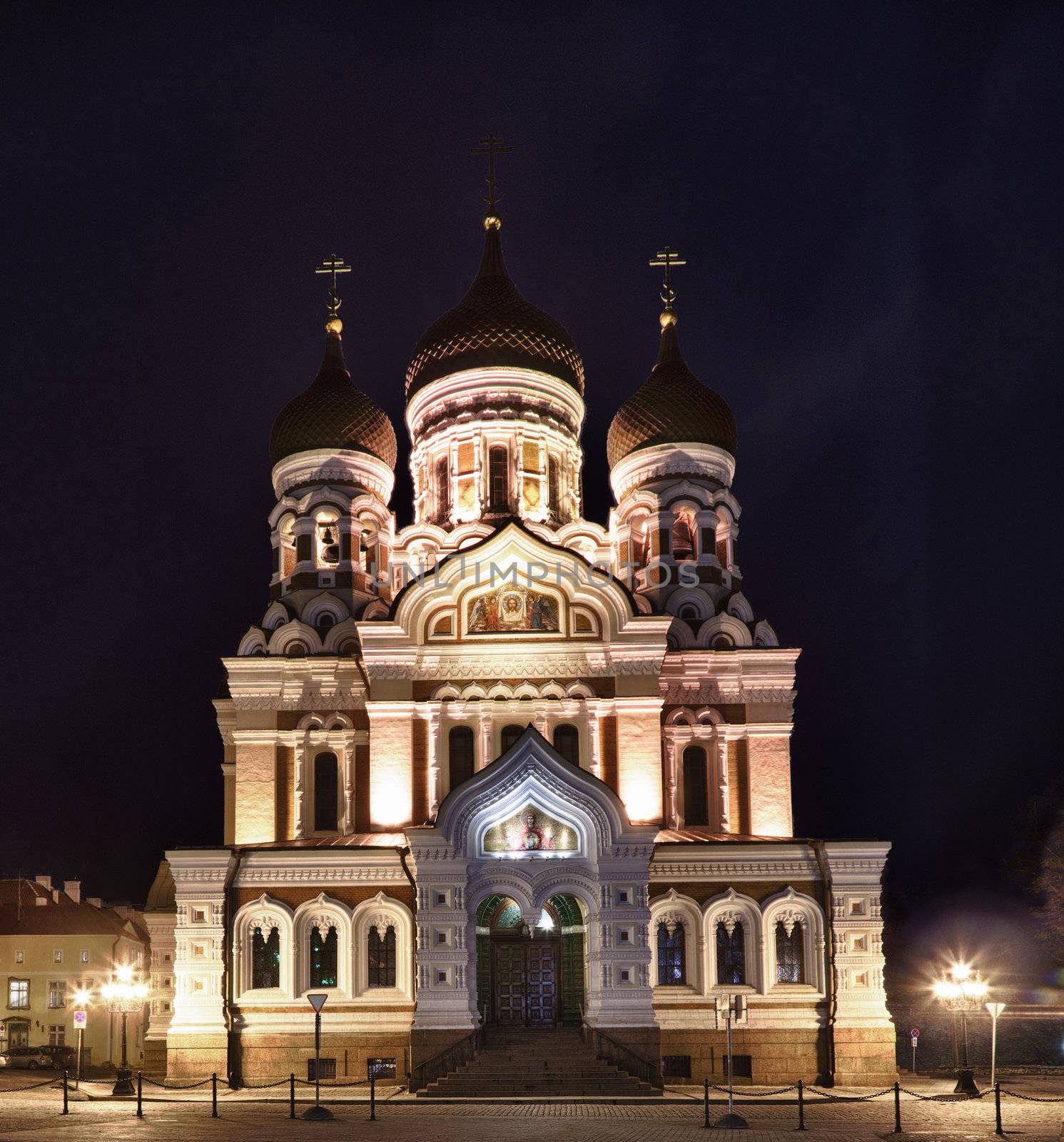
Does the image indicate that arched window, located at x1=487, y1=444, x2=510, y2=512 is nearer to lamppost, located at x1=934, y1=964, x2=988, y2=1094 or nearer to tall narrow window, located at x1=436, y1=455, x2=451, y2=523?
tall narrow window, located at x1=436, y1=455, x2=451, y2=523

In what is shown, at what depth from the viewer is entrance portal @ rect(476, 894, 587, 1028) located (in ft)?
84.8

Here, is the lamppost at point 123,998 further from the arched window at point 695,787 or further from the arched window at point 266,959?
the arched window at point 695,787

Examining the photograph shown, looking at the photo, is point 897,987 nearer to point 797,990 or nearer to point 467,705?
point 797,990

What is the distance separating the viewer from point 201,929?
25516mm

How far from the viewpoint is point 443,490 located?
33.2m

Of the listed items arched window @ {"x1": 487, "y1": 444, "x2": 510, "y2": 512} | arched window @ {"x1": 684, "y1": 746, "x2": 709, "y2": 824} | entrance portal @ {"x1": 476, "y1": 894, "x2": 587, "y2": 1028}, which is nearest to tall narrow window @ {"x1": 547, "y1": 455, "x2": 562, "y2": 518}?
arched window @ {"x1": 487, "y1": 444, "x2": 510, "y2": 512}

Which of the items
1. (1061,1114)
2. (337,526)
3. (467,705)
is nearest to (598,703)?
(467,705)

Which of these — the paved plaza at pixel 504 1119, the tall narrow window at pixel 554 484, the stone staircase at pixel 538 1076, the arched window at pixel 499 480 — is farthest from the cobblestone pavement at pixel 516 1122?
the tall narrow window at pixel 554 484

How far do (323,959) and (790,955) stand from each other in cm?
822

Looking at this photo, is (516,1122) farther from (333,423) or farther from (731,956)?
(333,423)

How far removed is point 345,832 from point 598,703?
5.80 metres

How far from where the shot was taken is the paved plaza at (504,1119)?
1772 cm

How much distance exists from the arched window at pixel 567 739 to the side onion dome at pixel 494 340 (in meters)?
9.22

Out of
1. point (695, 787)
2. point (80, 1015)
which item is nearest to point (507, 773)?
point (695, 787)
